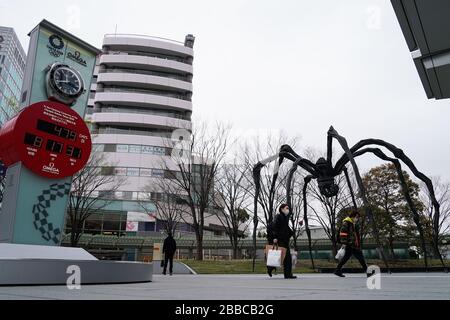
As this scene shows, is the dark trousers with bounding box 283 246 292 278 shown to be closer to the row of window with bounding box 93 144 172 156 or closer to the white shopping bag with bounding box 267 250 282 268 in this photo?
the white shopping bag with bounding box 267 250 282 268

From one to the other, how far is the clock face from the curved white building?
34.5m

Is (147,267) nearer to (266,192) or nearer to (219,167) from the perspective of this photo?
(266,192)

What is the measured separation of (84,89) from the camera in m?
10.2

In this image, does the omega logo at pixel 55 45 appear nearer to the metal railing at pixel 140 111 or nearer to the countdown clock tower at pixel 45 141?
the countdown clock tower at pixel 45 141

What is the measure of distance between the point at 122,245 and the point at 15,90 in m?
43.6

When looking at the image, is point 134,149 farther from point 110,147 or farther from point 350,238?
Result: point 350,238

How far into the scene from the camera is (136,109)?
53.1 metres

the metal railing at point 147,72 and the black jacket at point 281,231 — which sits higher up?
the metal railing at point 147,72

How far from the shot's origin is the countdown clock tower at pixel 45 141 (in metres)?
8.49

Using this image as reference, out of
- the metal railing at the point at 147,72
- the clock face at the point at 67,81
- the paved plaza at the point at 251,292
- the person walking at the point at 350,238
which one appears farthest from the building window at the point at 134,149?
the paved plaza at the point at 251,292

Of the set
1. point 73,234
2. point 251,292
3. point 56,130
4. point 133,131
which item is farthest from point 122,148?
point 251,292

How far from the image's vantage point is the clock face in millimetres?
9365

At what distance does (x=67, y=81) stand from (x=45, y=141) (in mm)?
1807
